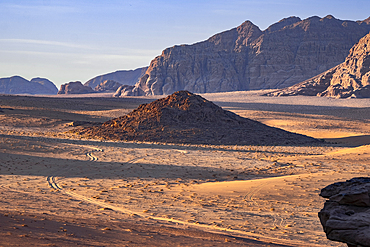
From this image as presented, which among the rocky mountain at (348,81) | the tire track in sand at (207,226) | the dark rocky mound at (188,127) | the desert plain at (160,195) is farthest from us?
the rocky mountain at (348,81)

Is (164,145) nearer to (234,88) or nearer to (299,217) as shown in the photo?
(299,217)

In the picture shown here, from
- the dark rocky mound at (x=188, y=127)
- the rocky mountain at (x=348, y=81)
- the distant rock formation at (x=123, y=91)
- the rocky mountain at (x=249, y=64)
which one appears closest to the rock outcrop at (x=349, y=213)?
the dark rocky mound at (x=188, y=127)

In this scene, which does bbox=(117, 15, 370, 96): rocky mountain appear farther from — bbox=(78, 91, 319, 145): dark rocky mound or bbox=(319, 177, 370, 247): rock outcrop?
bbox=(319, 177, 370, 247): rock outcrop

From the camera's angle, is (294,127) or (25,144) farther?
(294,127)

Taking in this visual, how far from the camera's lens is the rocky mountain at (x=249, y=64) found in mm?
172875

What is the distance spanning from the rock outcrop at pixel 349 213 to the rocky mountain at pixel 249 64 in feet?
539

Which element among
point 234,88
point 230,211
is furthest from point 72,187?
point 234,88

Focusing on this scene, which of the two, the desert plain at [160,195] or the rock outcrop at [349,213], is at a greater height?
the rock outcrop at [349,213]

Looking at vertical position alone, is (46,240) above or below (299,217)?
above

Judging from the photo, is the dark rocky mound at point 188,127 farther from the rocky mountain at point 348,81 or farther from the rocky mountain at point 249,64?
the rocky mountain at point 249,64

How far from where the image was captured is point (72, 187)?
1179cm

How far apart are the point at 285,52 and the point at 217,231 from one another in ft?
595

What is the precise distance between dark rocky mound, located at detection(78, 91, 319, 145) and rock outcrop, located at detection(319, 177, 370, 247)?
70.6 feet

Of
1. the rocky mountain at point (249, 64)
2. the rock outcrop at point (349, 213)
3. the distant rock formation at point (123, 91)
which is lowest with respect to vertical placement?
the rock outcrop at point (349, 213)
